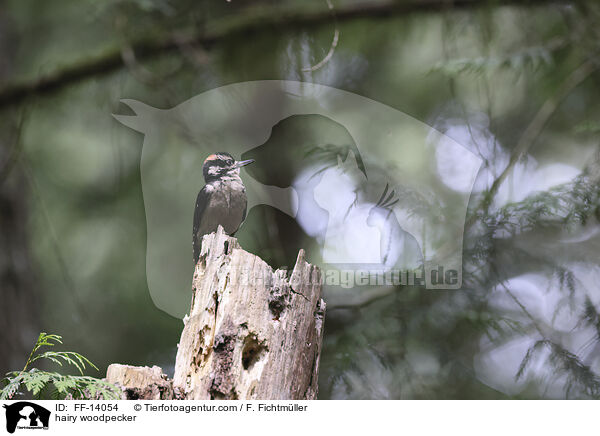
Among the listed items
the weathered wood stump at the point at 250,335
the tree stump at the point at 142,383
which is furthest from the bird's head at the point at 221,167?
the tree stump at the point at 142,383

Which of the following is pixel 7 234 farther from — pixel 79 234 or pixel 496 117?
pixel 496 117

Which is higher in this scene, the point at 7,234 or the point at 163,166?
the point at 163,166

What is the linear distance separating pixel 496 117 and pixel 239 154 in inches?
22.1

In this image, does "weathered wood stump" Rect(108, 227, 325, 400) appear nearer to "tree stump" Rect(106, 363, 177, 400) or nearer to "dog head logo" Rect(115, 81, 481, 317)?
"tree stump" Rect(106, 363, 177, 400)

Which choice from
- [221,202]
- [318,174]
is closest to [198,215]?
[221,202]

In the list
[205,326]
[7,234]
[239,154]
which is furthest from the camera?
[7,234]

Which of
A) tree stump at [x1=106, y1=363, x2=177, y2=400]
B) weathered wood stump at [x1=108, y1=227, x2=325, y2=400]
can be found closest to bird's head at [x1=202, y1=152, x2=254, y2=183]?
weathered wood stump at [x1=108, y1=227, x2=325, y2=400]

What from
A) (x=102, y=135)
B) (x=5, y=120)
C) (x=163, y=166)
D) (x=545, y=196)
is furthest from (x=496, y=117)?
(x=5, y=120)

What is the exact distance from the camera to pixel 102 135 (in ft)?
3.32

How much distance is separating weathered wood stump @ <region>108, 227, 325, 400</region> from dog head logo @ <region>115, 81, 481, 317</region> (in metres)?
0.24

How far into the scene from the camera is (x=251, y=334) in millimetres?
646
